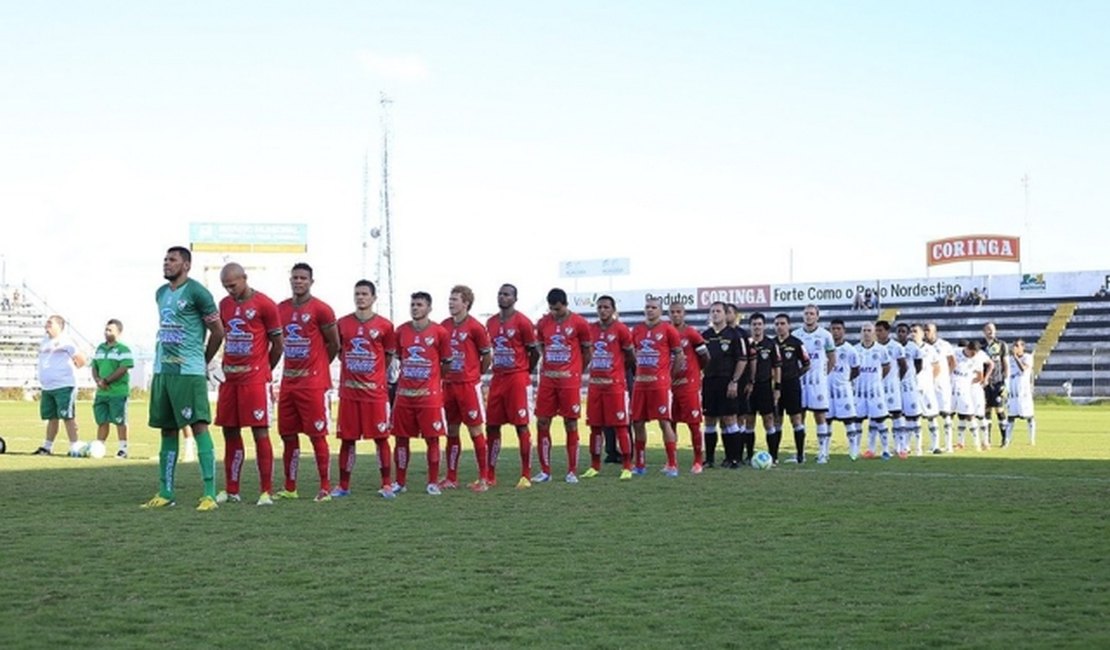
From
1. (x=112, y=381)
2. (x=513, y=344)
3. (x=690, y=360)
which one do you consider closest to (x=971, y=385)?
(x=690, y=360)

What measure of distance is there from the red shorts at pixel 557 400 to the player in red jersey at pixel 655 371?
4.29 feet

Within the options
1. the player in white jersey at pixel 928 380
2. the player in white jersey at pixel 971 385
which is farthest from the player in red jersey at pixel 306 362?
the player in white jersey at pixel 971 385

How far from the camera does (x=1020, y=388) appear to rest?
2745 centimetres

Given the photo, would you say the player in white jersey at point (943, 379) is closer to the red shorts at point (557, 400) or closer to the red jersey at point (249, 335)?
the red shorts at point (557, 400)

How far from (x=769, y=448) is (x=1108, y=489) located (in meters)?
5.31

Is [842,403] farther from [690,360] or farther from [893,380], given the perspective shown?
[690,360]

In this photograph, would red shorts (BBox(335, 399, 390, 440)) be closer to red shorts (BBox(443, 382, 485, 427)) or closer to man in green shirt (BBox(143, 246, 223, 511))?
red shorts (BBox(443, 382, 485, 427))

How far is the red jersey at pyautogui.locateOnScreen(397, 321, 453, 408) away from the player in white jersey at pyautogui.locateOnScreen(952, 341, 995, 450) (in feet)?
43.0

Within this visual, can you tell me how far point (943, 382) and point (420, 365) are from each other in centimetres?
1305

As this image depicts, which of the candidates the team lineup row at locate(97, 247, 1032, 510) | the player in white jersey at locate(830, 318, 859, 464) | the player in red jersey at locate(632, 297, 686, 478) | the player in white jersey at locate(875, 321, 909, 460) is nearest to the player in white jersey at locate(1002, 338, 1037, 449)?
the player in white jersey at locate(875, 321, 909, 460)

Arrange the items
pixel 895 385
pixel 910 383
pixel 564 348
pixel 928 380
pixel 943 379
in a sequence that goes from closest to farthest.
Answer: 1. pixel 564 348
2. pixel 895 385
3. pixel 910 383
4. pixel 928 380
5. pixel 943 379

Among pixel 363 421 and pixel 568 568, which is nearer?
pixel 568 568

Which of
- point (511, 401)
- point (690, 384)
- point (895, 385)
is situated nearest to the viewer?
Answer: point (511, 401)

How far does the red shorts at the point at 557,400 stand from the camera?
52.5 feet
